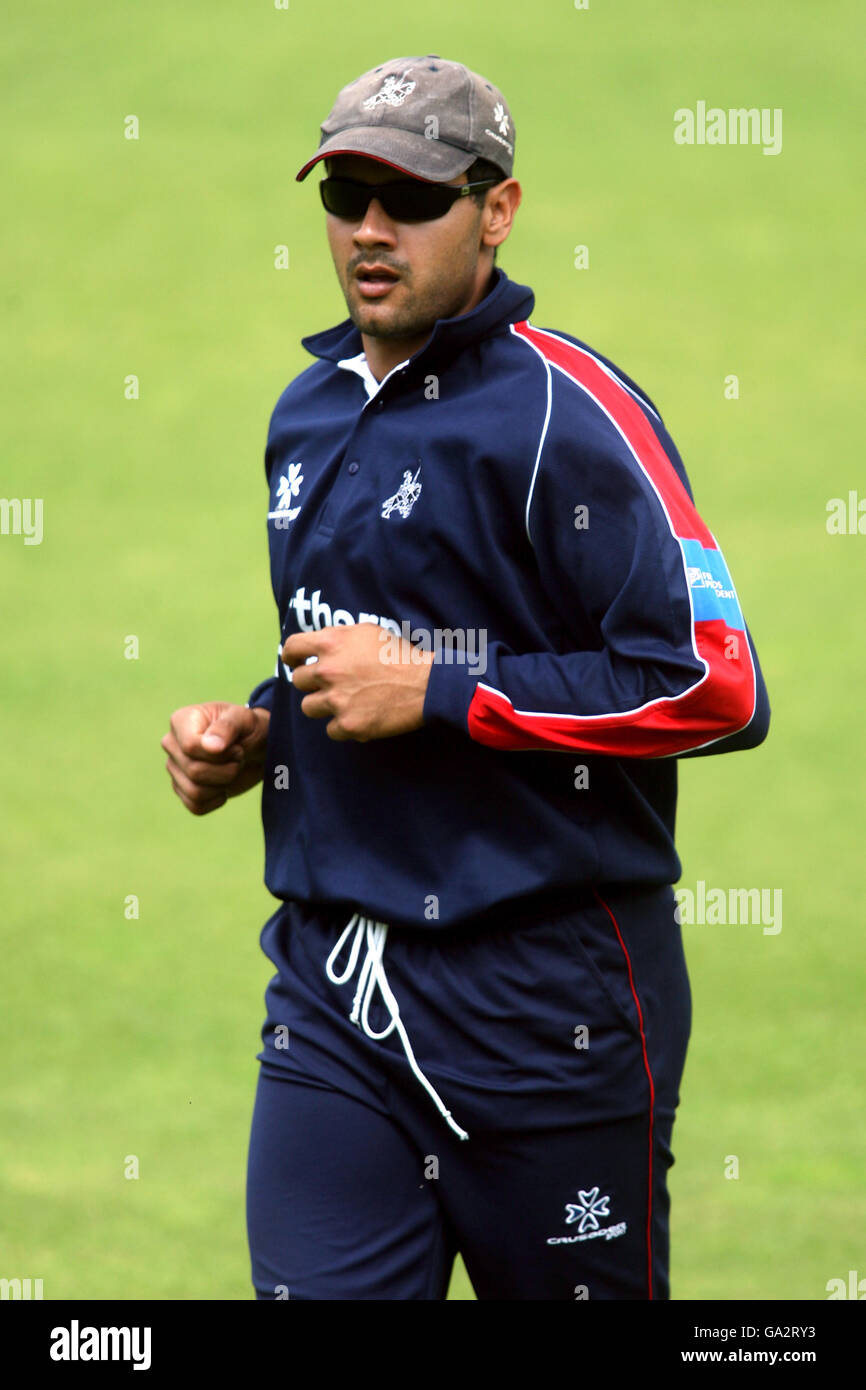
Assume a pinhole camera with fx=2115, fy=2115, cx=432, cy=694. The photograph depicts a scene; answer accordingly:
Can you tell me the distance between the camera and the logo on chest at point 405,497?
9.96 ft

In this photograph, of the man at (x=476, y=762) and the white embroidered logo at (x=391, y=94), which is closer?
the man at (x=476, y=762)

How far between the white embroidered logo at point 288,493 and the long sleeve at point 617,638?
1.58ft

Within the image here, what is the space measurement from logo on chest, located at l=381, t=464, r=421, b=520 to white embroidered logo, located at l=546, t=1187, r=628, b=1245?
3.34 feet

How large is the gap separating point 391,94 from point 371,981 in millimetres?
1305

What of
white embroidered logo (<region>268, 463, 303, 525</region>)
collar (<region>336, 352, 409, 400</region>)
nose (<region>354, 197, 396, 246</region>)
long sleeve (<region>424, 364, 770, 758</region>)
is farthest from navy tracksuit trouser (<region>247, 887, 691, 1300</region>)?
nose (<region>354, 197, 396, 246</region>)

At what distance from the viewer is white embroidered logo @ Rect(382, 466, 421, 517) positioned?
3035mm

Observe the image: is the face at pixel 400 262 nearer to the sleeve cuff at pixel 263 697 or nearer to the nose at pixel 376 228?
the nose at pixel 376 228

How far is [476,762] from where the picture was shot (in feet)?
10.1

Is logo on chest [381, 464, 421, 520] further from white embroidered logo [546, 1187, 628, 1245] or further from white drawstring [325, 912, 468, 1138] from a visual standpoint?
white embroidered logo [546, 1187, 628, 1245]

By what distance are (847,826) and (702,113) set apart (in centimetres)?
884

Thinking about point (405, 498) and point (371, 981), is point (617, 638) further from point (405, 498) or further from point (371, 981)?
point (371, 981)

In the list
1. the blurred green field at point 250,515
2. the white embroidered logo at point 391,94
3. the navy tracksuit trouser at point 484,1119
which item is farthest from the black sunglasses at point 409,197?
the blurred green field at point 250,515

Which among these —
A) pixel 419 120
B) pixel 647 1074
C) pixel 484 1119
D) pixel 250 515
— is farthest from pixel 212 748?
pixel 250 515
